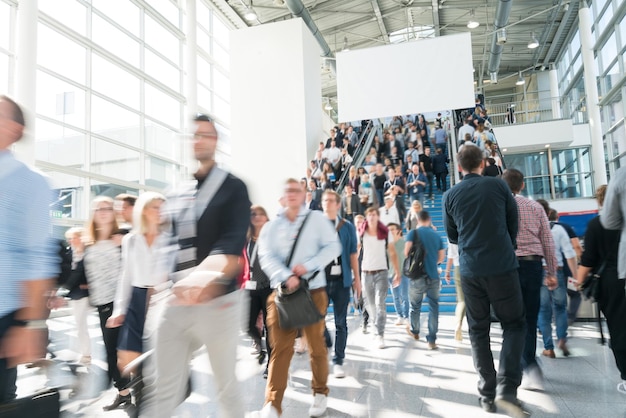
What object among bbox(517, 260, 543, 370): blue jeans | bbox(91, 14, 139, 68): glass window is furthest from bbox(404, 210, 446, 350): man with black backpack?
bbox(91, 14, 139, 68): glass window

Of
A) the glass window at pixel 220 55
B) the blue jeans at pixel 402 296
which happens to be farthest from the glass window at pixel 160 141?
the blue jeans at pixel 402 296

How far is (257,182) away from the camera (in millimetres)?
14734

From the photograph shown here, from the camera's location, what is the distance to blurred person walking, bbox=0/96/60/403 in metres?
1.53

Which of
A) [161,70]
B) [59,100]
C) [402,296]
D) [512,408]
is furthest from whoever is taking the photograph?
[161,70]

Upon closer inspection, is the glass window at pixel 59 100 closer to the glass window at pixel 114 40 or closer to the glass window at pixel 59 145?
the glass window at pixel 59 145

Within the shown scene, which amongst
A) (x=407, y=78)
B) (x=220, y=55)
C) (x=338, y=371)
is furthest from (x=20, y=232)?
(x=220, y=55)

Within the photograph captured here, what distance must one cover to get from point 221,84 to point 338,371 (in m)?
15.1

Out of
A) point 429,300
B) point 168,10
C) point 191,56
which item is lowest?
point 429,300

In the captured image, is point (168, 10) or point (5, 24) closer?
point (5, 24)

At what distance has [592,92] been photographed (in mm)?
17000

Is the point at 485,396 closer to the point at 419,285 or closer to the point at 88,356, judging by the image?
the point at 419,285

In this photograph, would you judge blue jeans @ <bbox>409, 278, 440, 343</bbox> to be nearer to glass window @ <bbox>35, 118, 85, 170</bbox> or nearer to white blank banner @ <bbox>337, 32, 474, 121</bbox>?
glass window @ <bbox>35, 118, 85, 170</bbox>

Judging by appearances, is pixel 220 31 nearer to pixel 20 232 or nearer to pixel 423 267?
pixel 423 267

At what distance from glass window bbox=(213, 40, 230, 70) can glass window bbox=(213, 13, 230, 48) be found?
9.7 inches
